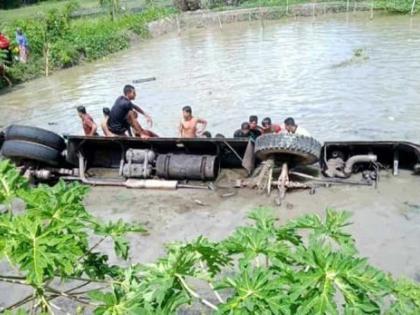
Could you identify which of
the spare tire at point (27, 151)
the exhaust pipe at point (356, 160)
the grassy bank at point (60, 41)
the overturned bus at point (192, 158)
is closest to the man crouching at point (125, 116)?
the overturned bus at point (192, 158)

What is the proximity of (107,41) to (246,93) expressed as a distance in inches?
499

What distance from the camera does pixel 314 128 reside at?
14.7 m

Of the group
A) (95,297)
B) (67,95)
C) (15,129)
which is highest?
(95,297)

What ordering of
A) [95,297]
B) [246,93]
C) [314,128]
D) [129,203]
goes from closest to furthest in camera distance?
1. [95,297]
2. [129,203]
3. [314,128]
4. [246,93]

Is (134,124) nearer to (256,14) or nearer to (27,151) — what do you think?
(27,151)

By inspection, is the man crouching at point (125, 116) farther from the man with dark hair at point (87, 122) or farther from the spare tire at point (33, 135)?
the spare tire at point (33, 135)

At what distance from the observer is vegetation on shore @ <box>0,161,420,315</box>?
2701 millimetres

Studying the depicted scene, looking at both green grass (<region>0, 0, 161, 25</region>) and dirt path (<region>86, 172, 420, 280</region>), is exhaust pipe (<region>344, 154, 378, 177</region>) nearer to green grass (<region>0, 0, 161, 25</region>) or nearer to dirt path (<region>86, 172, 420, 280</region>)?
dirt path (<region>86, 172, 420, 280</region>)

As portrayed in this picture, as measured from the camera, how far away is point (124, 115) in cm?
1173

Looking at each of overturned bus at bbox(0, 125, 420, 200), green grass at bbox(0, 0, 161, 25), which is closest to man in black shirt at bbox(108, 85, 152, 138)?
overturned bus at bbox(0, 125, 420, 200)

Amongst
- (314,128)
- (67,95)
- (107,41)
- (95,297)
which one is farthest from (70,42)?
(95,297)

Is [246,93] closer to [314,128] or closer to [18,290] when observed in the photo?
[314,128]

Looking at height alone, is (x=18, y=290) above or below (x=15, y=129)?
below

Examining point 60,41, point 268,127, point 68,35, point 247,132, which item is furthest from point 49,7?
point 268,127
